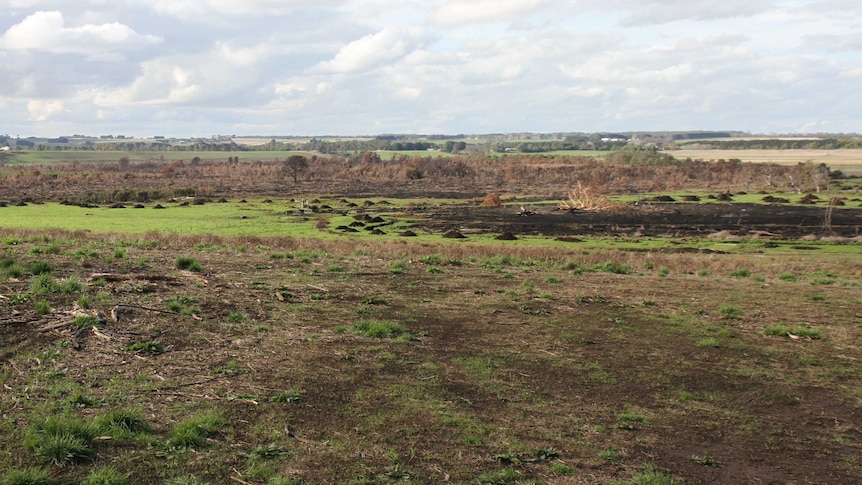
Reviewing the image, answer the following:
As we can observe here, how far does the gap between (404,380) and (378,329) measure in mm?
2623

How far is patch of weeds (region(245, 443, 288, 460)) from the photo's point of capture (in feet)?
23.3

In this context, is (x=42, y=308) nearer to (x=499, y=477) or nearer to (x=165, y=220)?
(x=499, y=477)

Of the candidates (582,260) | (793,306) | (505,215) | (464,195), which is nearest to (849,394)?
(793,306)

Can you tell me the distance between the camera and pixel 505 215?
59281 millimetres

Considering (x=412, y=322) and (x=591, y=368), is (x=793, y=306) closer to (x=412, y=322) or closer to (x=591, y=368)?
(x=591, y=368)

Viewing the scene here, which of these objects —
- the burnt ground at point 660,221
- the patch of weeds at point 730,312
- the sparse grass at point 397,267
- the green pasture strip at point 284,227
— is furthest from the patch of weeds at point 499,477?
the burnt ground at point 660,221

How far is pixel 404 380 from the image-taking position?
997cm

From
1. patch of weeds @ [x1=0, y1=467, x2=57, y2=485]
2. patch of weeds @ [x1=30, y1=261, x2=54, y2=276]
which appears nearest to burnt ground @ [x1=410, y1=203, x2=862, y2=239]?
patch of weeds @ [x1=30, y1=261, x2=54, y2=276]

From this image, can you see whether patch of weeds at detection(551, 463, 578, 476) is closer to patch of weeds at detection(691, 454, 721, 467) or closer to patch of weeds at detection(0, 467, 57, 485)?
patch of weeds at detection(691, 454, 721, 467)

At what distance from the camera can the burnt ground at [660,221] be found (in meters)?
46.5

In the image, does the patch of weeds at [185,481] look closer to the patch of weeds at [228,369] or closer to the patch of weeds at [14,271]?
the patch of weeds at [228,369]

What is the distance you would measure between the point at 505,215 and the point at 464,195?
91.3 ft

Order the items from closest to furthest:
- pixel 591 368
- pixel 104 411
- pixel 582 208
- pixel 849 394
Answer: pixel 104 411 → pixel 849 394 → pixel 591 368 → pixel 582 208

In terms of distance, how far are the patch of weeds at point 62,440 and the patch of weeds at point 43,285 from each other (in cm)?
645
